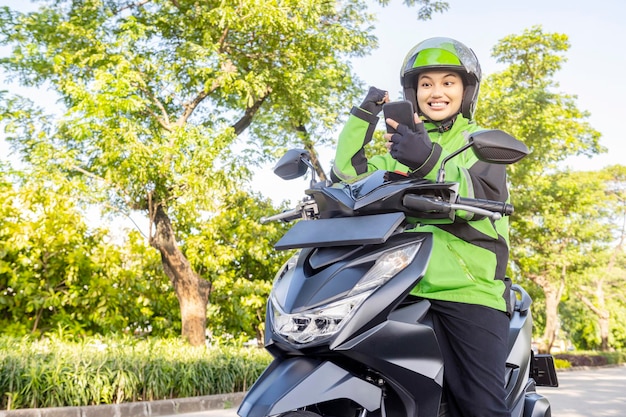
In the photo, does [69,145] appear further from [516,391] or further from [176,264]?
[516,391]

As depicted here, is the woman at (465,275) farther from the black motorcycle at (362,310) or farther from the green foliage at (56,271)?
the green foliage at (56,271)

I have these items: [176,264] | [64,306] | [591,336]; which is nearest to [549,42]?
[176,264]

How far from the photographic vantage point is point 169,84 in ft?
38.5

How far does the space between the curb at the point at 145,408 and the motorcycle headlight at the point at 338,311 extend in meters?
4.73

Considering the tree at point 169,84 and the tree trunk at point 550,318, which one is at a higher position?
the tree at point 169,84

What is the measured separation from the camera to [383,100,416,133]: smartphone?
2271 millimetres

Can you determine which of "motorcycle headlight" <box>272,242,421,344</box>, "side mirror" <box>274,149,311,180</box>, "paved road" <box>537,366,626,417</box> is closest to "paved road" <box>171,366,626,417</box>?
"paved road" <box>537,366,626,417</box>

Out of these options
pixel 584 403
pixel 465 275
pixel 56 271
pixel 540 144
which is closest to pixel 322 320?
pixel 465 275

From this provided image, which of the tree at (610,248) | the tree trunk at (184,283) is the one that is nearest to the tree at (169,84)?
the tree trunk at (184,283)

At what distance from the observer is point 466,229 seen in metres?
2.34

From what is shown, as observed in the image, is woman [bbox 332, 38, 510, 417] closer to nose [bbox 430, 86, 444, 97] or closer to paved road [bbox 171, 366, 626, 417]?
nose [bbox 430, 86, 444, 97]

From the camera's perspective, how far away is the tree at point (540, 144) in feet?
56.1

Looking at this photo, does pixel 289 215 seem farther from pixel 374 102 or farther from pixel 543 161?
pixel 543 161

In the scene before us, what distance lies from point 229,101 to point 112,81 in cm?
350
